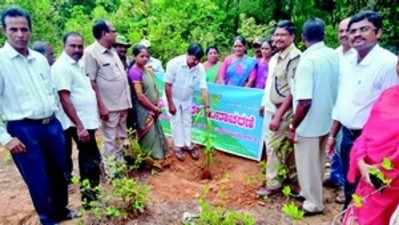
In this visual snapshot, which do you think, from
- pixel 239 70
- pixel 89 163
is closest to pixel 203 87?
pixel 239 70

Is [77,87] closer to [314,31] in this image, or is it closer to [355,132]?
[314,31]

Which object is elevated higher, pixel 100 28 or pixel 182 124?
pixel 100 28

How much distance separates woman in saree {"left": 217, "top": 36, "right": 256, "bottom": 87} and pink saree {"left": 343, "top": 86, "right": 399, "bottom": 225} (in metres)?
3.46

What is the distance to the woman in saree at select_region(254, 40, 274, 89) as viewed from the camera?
18.8ft

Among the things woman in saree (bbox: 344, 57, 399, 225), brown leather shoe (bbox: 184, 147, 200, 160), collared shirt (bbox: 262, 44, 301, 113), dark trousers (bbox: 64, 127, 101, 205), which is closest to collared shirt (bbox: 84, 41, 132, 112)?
dark trousers (bbox: 64, 127, 101, 205)

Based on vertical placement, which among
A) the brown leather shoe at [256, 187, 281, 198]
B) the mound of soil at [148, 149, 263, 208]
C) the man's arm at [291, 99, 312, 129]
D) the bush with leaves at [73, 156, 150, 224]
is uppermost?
the man's arm at [291, 99, 312, 129]

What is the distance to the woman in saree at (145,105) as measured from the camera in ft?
17.0

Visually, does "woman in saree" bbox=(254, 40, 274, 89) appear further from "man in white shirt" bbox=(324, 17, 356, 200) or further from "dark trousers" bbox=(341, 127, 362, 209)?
"dark trousers" bbox=(341, 127, 362, 209)

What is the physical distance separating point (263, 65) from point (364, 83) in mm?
2483

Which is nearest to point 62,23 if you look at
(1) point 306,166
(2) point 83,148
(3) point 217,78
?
(3) point 217,78

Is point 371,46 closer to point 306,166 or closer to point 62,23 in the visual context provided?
point 306,166

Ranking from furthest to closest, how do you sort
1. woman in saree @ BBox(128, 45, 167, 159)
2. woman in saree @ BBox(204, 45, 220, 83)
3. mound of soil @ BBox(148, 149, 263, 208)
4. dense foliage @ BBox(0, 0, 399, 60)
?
1. dense foliage @ BBox(0, 0, 399, 60)
2. woman in saree @ BBox(204, 45, 220, 83)
3. woman in saree @ BBox(128, 45, 167, 159)
4. mound of soil @ BBox(148, 149, 263, 208)

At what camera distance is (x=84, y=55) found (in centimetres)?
449

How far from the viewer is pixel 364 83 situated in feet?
11.1
